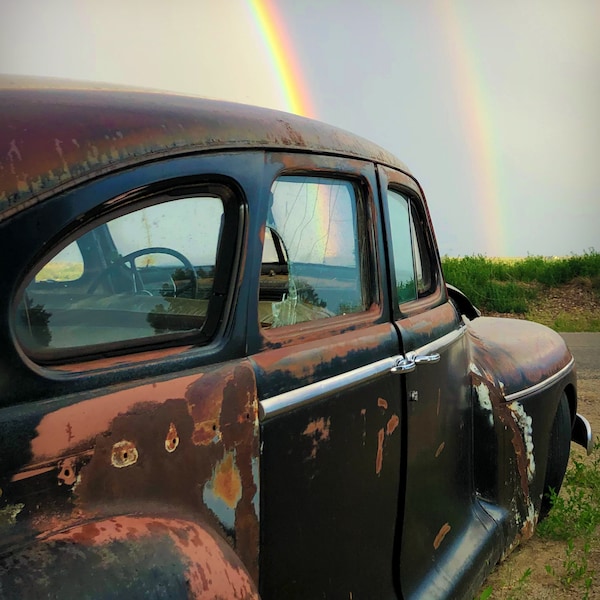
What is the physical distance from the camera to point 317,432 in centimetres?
166

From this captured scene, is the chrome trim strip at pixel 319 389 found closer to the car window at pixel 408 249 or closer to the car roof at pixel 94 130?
the car window at pixel 408 249

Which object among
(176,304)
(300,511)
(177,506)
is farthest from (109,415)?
(300,511)

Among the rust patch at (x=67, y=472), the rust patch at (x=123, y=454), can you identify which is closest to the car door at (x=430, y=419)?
the rust patch at (x=123, y=454)

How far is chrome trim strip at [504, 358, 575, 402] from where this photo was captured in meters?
2.88

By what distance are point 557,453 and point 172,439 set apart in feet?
9.11

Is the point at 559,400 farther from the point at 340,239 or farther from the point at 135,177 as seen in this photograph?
the point at 135,177

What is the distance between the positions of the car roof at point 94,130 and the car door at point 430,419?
842mm

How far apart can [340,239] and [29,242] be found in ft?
3.72

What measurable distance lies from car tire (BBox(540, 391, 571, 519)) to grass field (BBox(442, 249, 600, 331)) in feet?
33.4

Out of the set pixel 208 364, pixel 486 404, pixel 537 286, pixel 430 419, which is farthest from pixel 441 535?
pixel 537 286

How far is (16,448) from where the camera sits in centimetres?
108

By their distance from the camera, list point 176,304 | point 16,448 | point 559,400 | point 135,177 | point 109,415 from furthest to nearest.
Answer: point 559,400 < point 176,304 < point 135,177 < point 109,415 < point 16,448

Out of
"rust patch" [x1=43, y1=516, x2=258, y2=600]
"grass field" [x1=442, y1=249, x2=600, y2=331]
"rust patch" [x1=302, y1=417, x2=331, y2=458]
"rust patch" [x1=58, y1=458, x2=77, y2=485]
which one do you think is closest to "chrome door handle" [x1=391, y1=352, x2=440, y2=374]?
"rust patch" [x1=302, y1=417, x2=331, y2=458]

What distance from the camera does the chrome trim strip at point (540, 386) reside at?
2883 millimetres
